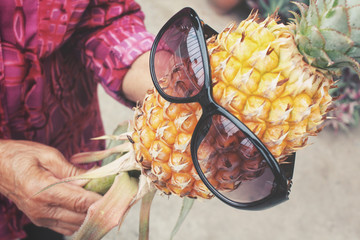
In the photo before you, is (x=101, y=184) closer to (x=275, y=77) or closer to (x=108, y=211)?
(x=108, y=211)

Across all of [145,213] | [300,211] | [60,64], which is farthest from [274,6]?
[145,213]

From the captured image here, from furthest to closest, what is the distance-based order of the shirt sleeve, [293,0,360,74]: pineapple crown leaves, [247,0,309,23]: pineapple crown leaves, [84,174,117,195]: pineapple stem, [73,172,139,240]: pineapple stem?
1. [247,0,309,23]: pineapple crown leaves
2. the shirt sleeve
3. [84,174,117,195]: pineapple stem
4. [73,172,139,240]: pineapple stem
5. [293,0,360,74]: pineapple crown leaves

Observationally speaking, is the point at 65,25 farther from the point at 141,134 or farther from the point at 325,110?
the point at 325,110

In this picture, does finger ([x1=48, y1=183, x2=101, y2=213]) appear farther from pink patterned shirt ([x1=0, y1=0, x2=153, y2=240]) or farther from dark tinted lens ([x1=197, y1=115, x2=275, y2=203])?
dark tinted lens ([x1=197, y1=115, x2=275, y2=203])

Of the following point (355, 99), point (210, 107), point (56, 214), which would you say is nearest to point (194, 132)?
point (210, 107)

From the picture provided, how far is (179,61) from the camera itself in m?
0.81

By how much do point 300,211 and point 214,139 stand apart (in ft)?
6.67

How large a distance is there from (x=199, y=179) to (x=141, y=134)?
18 cm

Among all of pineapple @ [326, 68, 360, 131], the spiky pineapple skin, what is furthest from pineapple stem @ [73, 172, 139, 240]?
pineapple @ [326, 68, 360, 131]

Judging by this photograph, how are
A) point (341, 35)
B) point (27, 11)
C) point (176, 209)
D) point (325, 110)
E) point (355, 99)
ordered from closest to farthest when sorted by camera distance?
point (341, 35), point (325, 110), point (27, 11), point (176, 209), point (355, 99)

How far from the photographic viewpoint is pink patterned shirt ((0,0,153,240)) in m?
1.01

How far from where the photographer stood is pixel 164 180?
34.5 inches

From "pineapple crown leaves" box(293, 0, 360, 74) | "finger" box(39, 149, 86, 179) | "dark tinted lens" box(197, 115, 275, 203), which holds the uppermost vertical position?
"pineapple crown leaves" box(293, 0, 360, 74)

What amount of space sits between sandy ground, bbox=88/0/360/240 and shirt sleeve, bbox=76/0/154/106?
1321 mm
